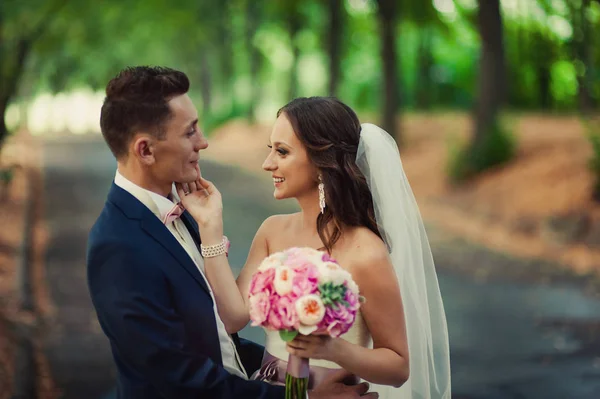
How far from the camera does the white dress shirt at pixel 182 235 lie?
11.6ft

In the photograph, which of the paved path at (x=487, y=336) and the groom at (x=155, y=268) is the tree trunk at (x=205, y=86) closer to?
the paved path at (x=487, y=336)

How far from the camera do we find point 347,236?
3844 millimetres

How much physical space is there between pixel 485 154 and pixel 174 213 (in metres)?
17.8

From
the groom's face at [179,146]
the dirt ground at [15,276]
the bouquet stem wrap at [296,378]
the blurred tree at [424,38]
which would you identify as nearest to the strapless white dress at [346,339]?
the bouquet stem wrap at [296,378]

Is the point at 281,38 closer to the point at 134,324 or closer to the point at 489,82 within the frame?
the point at 489,82

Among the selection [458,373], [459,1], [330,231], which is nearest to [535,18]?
[459,1]

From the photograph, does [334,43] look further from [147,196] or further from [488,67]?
[147,196]

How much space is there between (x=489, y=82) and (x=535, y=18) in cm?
1415

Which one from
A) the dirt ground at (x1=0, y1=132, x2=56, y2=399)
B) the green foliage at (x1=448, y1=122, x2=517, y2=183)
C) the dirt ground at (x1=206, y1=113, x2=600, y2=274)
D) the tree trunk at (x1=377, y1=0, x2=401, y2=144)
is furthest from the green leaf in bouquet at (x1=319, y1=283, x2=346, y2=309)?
the tree trunk at (x1=377, y1=0, x2=401, y2=144)

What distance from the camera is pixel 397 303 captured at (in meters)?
3.64

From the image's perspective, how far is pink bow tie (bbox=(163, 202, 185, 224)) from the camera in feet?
11.6

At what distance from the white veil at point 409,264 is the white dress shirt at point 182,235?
2.44 feet

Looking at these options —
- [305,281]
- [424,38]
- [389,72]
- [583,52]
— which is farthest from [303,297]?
[424,38]

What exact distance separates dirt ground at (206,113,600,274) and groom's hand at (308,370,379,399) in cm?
1040
